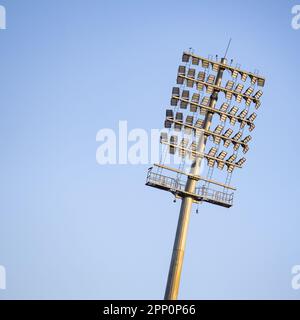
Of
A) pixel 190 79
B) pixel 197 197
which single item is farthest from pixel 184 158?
pixel 190 79

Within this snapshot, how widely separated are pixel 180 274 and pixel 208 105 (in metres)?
12.9

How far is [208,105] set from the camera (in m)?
44.9
